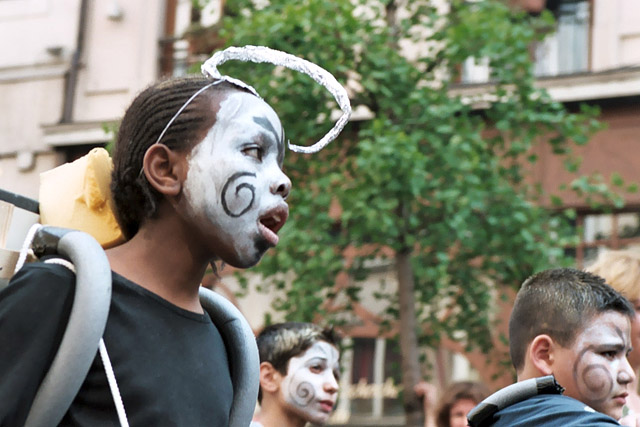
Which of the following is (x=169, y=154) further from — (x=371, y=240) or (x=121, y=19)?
(x=121, y=19)

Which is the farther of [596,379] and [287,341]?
[287,341]

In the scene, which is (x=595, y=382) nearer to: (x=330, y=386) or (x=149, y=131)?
(x=149, y=131)

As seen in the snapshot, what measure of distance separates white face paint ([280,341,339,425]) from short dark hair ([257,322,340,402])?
0.03m

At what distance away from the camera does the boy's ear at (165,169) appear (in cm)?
200

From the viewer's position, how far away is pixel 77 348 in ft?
5.77

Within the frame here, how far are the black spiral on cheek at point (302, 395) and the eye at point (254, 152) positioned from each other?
7.91 ft

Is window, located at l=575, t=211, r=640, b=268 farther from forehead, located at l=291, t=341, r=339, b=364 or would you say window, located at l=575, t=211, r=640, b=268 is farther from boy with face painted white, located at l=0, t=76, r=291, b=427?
boy with face painted white, located at l=0, t=76, r=291, b=427

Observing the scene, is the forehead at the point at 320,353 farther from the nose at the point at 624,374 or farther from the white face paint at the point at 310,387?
the nose at the point at 624,374

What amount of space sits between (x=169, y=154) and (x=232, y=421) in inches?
20.9

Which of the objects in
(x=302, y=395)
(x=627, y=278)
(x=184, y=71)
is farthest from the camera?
(x=184, y=71)

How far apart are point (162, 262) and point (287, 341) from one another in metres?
2.49

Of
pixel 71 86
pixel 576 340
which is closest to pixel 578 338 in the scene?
pixel 576 340

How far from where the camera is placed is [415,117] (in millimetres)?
7852

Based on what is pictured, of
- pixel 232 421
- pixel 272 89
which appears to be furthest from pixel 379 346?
pixel 232 421
